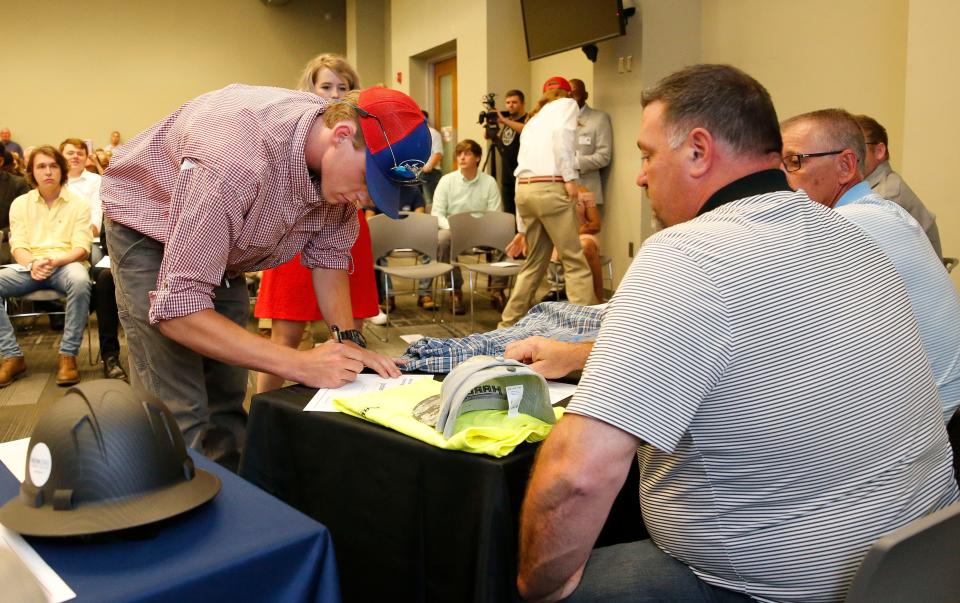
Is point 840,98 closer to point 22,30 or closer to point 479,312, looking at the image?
point 479,312

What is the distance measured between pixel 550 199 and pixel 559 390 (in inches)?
170

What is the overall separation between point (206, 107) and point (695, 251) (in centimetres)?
116

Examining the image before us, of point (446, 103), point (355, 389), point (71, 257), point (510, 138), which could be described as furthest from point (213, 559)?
point (446, 103)

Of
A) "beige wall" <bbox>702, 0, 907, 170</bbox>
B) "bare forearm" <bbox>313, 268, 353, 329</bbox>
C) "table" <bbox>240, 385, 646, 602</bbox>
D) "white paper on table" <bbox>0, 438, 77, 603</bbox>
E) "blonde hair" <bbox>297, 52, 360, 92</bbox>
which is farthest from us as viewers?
"beige wall" <bbox>702, 0, 907, 170</bbox>

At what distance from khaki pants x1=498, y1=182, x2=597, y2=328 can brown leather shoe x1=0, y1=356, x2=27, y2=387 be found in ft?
10.3

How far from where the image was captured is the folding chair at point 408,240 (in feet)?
20.2

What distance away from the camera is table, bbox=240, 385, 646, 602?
4.50 ft

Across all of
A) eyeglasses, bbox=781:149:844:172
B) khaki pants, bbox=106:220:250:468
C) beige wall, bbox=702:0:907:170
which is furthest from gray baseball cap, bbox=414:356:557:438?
beige wall, bbox=702:0:907:170

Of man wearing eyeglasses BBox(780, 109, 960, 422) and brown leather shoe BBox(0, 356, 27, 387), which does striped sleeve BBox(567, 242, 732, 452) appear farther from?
brown leather shoe BBox(0, 356, 27, 387)

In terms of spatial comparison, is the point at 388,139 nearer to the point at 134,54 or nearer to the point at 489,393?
the point at 489,393

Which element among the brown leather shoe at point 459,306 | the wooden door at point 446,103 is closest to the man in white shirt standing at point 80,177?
the brown leather shoe at point 459,306

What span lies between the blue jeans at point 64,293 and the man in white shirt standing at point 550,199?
2765mm

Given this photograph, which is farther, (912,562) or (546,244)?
(546,244)

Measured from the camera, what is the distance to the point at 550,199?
597cm
